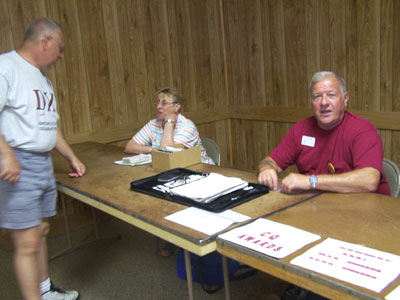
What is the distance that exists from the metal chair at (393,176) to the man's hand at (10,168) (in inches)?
69.6

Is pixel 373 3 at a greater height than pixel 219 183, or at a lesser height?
greater

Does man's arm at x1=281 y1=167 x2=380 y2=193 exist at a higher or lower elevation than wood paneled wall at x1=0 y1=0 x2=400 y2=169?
lower

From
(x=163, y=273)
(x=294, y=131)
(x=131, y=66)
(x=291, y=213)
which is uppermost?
(x=131, y=66)

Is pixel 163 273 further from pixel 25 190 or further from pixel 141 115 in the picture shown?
pixel 141 115

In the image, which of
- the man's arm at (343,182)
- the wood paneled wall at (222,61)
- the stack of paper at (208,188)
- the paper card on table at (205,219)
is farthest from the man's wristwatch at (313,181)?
the wood paneled wall at (222,61)

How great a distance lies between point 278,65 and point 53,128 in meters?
2.64

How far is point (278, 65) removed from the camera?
4055 millimetres

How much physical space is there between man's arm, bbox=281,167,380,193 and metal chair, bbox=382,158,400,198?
263mm

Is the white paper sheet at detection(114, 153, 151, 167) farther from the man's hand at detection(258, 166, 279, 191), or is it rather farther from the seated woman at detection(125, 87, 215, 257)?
the man's hand at detection(258, 166, 279, 191)

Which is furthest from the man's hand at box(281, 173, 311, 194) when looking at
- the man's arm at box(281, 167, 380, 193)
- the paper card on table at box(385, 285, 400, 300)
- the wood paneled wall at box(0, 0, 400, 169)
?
the wood paneled wall at box(0, 0, 400, 169)

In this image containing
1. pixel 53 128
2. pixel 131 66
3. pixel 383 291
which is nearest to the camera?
pixel 383 291

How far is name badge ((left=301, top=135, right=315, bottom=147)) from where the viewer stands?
2134 mm

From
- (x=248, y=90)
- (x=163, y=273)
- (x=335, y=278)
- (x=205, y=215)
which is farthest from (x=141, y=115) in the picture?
(x=335, y=278)

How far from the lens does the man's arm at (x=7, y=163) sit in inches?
67.2
